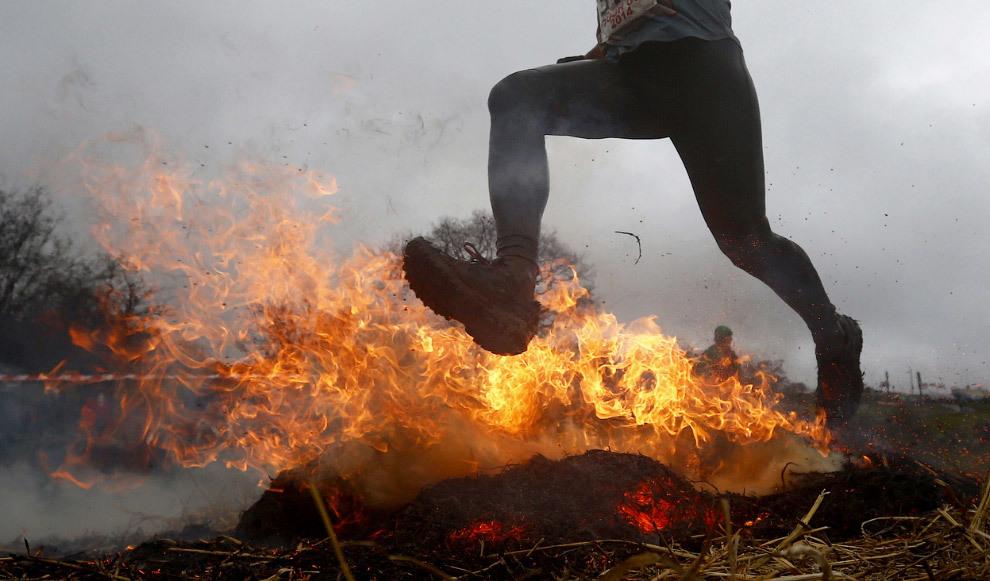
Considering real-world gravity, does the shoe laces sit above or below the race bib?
below

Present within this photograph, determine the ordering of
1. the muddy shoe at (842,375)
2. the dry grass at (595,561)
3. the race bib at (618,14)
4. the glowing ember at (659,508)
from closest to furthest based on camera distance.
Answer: the dry grass at (595,561)
the glowing ember at (659,508)
the race bib at (618,14)
the muddy shoe at (842,375)

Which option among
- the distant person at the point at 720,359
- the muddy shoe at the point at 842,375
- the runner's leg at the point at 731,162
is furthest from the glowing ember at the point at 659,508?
the distant person at the point at 720,359

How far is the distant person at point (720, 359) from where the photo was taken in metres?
6.16

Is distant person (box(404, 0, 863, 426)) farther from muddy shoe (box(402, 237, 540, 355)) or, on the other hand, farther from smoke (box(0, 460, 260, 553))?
smoke (box(0, 460, 260, 553))

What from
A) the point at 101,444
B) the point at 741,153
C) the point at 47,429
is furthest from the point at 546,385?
the point at 47,429

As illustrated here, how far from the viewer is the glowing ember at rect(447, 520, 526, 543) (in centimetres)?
194

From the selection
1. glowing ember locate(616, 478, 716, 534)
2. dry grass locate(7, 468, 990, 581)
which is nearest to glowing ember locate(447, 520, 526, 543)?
dry grass locate(7, 468, 990, 581)

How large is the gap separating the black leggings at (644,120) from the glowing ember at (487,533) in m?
1.11

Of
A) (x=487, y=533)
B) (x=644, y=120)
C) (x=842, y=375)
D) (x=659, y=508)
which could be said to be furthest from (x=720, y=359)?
(x=487, y=533)

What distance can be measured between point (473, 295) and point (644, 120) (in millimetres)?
1322

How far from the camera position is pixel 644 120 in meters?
2.91

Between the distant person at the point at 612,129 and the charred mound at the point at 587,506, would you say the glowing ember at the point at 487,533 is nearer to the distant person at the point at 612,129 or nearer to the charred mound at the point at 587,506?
the charred mound at the point at 587,506

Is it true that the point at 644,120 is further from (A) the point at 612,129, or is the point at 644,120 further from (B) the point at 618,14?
(B) the point at 618,14

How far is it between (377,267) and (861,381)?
355cm
